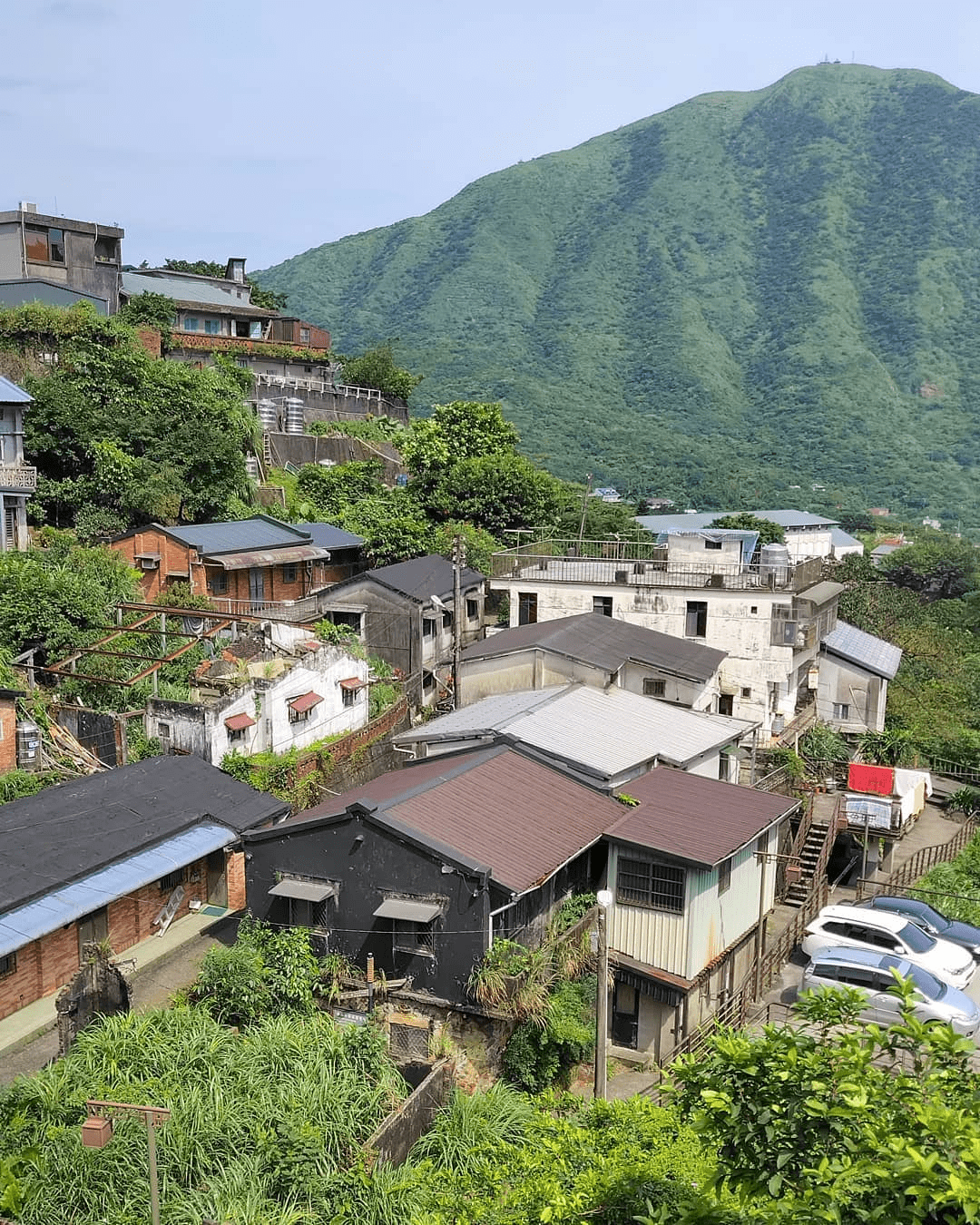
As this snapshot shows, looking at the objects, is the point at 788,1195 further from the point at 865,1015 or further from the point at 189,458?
the point at 189,458

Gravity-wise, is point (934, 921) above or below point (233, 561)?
below

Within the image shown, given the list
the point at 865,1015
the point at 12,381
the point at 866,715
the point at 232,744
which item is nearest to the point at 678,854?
the point at 865,1015

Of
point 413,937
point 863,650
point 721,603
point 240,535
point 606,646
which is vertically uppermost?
point 240,535

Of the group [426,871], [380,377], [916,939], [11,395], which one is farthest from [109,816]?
[380,377]

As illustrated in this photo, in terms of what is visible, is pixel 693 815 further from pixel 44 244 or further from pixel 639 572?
pixel 44 244

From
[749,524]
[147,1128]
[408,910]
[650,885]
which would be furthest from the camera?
[749,524]
